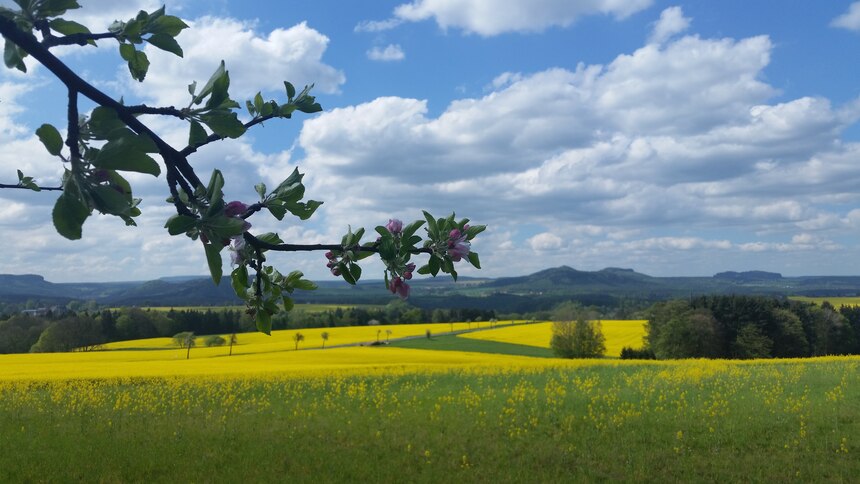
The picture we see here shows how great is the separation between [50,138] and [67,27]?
492mm

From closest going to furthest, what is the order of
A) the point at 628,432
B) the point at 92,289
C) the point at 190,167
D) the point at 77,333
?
the point at 190,167 < the point at 628,432 < the point at 77,333 < the point at 92,289

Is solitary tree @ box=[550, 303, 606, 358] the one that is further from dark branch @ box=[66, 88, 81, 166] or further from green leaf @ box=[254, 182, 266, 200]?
dark branch @ box=[66, 88, 81, 166]

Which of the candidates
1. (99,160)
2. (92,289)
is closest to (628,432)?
(99,160)

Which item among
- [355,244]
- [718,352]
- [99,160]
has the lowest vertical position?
[718,352]

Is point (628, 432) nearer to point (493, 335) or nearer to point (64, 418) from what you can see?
point (64, 418)

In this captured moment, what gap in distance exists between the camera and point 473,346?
158 feet

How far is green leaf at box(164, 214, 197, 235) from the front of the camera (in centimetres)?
103

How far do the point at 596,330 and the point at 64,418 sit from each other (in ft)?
127

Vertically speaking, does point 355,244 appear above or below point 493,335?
above

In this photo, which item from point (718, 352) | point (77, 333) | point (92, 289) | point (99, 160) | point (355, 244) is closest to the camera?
point (99, 160)

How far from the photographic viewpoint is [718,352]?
141 ft

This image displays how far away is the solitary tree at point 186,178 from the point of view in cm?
96

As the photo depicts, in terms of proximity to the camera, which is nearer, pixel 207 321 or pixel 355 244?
pixel 355 244

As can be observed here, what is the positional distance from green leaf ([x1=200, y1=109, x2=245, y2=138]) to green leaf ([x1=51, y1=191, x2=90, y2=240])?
1.35ft
